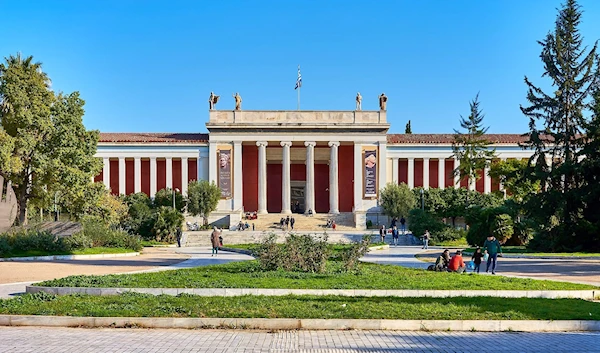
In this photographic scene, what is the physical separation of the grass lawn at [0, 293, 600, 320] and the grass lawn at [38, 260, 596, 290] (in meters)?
1.30

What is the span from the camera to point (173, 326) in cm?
1048

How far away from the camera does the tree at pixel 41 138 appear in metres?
31.5

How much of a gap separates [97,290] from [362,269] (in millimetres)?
7927

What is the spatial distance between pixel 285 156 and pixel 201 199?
11.7m

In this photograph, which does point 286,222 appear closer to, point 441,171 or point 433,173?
point 441,171

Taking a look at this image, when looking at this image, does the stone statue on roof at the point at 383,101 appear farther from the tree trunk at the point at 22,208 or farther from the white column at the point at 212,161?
the tree trunk at the point at 22,208

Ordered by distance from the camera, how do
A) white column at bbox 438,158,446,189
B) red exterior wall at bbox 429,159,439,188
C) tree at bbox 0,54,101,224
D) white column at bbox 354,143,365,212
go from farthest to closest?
red exterior wall at bbox 429,159,439,188 < white column at bbox 438,158,446,189 < white column at bbox 354,143,365,212 < tree at bbox 0,54,101,224

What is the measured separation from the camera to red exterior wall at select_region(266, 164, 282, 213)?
6969 cm

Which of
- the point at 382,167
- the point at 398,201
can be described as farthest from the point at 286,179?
the point at 398,201

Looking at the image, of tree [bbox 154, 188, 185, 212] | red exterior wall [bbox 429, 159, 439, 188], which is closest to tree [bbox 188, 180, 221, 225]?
tree [bbox 154, 188, 185, 212]

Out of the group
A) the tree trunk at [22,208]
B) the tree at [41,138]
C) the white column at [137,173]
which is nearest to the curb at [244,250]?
the tree at [41,138]

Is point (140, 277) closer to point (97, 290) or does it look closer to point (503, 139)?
point (97, 290)

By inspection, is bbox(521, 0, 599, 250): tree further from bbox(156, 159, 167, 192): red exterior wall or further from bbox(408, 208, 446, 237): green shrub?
bbox(156, 159, 167, 192): red exterior wall

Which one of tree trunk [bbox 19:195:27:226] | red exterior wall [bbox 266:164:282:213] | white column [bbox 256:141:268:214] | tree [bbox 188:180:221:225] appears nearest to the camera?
tree trunk [bbox 19:195:27:226]
